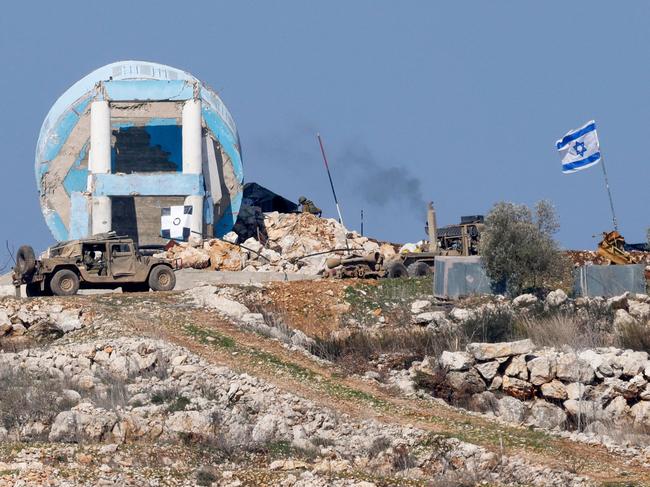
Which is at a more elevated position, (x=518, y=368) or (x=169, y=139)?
(x=169, y=139)

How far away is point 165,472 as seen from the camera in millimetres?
19625

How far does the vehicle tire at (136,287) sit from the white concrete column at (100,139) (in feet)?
44.0

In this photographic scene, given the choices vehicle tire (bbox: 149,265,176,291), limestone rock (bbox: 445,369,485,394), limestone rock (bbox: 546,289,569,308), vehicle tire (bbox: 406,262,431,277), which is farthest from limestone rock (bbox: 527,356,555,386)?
vehicle tire (bbox: 406,262,431,277)

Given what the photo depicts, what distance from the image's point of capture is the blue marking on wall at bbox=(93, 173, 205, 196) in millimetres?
49781

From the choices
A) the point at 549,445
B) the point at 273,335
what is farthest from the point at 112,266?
the point at 549,445

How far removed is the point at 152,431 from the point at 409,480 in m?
4.33

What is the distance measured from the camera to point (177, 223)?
166 ft

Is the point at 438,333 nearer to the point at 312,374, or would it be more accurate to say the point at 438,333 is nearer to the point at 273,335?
the point at 273,335

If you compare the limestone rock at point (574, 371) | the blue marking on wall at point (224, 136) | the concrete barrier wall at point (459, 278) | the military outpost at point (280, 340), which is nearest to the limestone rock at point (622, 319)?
the military outpost at point (280, 340)

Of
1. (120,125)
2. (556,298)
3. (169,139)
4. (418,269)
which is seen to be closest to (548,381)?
(556,298)

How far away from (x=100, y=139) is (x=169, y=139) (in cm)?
392

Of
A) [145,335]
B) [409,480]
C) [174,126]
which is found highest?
[174,126]

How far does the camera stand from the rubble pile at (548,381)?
88.2 feet

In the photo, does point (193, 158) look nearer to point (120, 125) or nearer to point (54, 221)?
point (120, 125)
